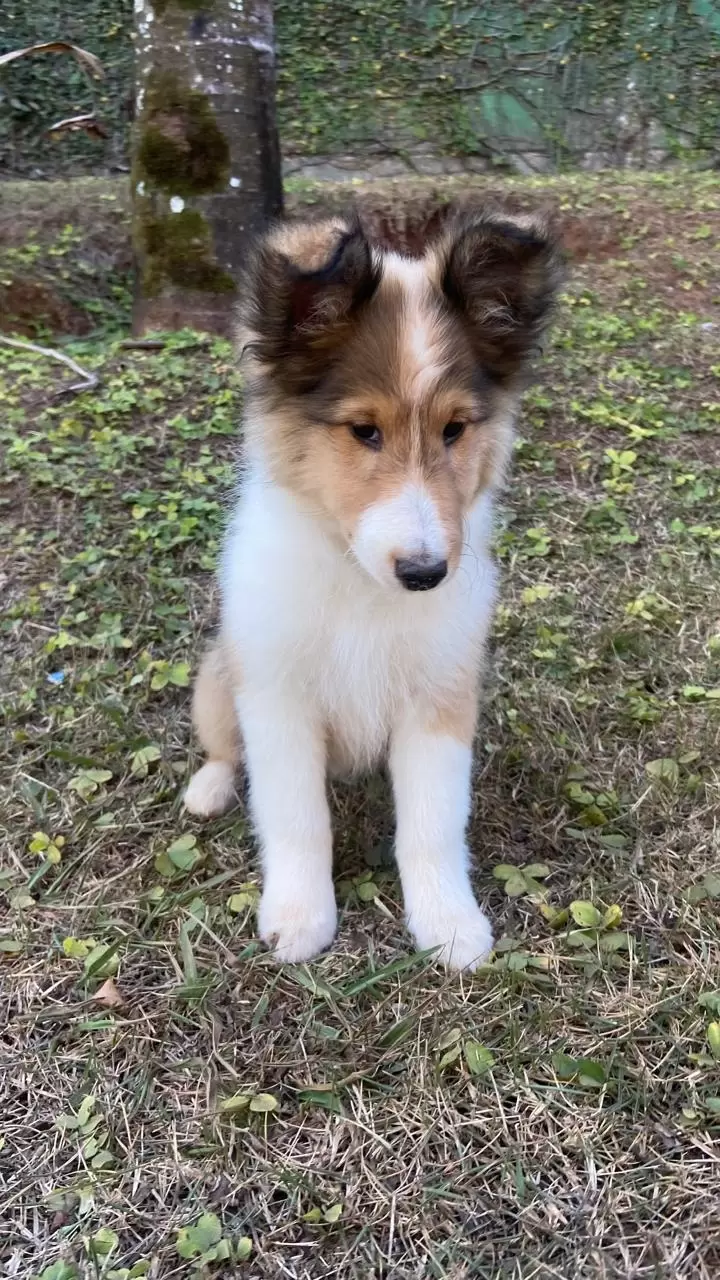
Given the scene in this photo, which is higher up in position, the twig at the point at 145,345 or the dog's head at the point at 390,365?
the dog's head at the point at 390,365

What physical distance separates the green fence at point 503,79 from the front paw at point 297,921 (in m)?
9.09

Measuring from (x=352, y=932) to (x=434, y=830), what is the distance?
1.19ft

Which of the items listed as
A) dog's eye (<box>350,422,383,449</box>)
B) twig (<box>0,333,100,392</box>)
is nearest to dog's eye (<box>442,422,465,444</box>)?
dog's eye (<box>350,422,383,449</box>)

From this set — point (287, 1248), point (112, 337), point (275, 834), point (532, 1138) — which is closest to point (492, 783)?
point (275, 834)

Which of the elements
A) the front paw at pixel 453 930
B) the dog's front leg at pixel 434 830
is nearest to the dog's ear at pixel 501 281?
the dog's front leg at pixel 434 830

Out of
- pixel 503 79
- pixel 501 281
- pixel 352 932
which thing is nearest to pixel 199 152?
pixel 501 281

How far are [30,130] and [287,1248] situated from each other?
10.0 meters

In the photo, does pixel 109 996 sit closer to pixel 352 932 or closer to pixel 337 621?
pixel 352 932

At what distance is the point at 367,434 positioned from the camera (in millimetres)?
2119

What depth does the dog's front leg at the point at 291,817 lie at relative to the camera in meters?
2.49

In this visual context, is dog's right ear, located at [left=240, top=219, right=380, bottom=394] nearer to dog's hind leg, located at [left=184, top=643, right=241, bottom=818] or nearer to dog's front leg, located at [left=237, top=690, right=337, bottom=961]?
dog's front leg, located at [left=237, top=690, right=337, bottom=961]

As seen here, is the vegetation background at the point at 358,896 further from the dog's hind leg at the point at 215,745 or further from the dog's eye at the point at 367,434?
the dog's eye at the point at 367,434

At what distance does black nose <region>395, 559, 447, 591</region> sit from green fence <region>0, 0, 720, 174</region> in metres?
9.08

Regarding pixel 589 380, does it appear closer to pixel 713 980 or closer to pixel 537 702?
pixel 537 702
